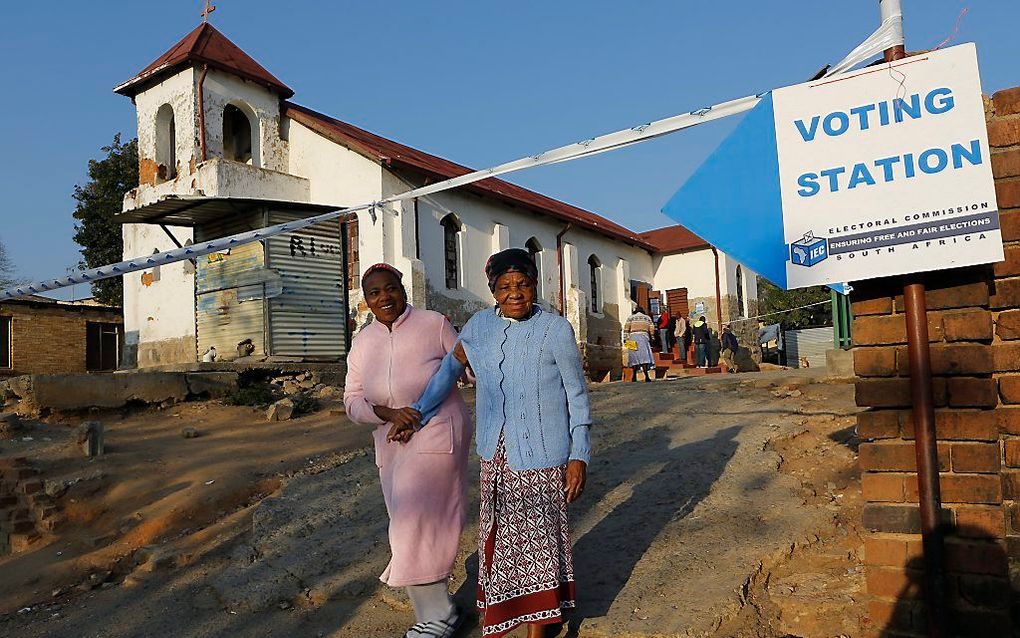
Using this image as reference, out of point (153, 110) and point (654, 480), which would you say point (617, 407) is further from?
point (153, 110)

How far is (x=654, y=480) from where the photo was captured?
477cm

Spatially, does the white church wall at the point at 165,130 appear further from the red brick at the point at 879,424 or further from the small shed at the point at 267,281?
the red brick at the point at 879,424

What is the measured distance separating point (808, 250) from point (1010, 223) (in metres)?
0.65

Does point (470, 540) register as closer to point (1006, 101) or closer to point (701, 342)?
point (1006, 101)

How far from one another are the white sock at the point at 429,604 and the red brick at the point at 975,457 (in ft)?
6.78

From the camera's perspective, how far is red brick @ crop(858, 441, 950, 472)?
8.07ft

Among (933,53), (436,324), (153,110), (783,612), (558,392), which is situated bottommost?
(783,612)

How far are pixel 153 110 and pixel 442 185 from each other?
13.6 metres

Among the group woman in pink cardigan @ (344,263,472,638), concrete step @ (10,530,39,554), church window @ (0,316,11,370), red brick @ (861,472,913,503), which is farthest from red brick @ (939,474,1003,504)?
church window @ (0,316,11,370)

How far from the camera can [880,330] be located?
2.59 m

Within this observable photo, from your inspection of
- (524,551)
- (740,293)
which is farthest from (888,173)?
(740,293)

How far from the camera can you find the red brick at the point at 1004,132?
2.46m

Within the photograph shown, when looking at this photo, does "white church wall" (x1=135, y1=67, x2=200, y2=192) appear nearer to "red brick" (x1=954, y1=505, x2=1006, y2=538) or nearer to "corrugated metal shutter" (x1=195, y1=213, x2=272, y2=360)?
"corrugated metal shutter" (x1=195, y1=213, x2=272, y2=360)

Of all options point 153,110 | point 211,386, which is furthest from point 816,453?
point 153,110
